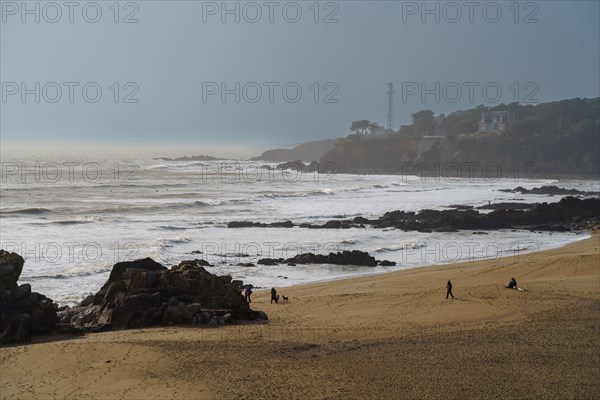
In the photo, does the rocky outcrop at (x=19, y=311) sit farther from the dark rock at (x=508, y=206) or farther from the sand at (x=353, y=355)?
the dark rock at (x=508, y=206)

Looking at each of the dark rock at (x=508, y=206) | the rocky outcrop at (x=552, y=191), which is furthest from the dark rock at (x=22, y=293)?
the rocky outcrop at (x=552, y=191)

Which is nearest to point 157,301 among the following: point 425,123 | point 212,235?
point 212,235

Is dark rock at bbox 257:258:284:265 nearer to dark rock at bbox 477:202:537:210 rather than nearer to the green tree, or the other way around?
dark rock at bbox 477:202:537:210

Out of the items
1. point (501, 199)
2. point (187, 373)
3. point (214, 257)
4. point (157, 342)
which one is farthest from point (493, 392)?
point (501, 199)

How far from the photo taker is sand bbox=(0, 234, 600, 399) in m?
11.5

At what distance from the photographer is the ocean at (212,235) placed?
25766mm

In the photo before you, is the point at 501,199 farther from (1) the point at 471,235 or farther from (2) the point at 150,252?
(2) the point at 150,252

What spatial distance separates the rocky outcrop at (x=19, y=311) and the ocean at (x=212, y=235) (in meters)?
4.68

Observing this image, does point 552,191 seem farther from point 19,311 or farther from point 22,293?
point 19,311

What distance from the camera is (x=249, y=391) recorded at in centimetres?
1134

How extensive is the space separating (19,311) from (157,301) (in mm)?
2992

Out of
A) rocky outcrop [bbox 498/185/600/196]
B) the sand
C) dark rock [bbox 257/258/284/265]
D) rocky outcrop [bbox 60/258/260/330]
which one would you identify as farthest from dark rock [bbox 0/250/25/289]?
rocky outcrop [bbox 498/185/600/196]

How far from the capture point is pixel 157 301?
648 inches

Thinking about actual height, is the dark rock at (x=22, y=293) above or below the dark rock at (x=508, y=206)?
below
